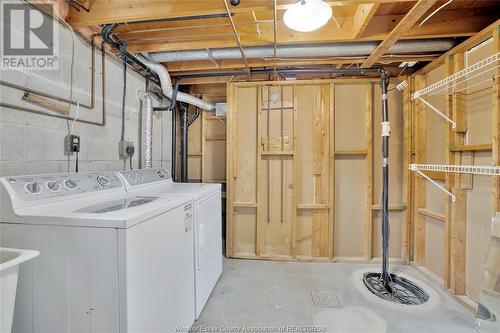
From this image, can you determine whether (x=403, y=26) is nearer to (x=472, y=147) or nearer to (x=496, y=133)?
(x=496, y=133)

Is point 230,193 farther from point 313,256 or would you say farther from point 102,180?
point 102,180

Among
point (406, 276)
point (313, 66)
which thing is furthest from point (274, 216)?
point (313, 66)

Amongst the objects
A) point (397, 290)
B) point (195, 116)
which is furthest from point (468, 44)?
point (195, 116)

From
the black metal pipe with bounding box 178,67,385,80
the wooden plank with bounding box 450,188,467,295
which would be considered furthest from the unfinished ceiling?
the wooden plank with bounding box 450,188,467,295

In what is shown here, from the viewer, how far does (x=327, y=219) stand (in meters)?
2.88

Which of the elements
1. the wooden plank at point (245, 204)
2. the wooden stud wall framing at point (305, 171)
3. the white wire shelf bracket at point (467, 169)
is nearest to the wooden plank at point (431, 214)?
the wooden stud wall framing at point (305, 171)

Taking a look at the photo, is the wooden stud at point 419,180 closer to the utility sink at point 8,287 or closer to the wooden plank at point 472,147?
the wooden plank at point 472,147

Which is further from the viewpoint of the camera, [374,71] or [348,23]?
[374,71]

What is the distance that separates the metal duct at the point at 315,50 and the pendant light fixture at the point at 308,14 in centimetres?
77

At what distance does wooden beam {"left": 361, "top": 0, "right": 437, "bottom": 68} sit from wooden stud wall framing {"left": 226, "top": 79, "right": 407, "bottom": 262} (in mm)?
582

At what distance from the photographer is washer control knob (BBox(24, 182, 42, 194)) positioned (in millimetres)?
1234

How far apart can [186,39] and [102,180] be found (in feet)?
4.66

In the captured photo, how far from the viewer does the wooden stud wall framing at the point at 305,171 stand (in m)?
2.84

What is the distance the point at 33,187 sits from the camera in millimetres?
1260
